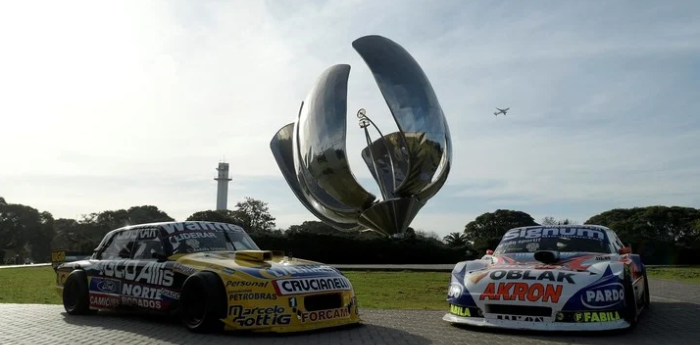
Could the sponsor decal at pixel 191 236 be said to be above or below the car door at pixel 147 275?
above

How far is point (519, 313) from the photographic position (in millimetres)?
7258

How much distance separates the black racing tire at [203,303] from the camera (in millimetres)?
7250

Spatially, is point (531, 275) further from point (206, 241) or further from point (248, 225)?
point (248, 225)

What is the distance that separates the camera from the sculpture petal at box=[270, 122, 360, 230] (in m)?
42.1

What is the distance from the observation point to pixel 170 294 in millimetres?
8180

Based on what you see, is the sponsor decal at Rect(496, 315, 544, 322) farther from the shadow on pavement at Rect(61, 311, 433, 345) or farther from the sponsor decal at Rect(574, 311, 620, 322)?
the shadow on pavement at Rect(61, 311, 433, 345)

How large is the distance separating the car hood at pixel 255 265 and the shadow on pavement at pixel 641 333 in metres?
2.09

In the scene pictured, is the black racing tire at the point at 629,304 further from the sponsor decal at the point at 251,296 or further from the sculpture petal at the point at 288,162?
the sculpture petal at the point at 288,162

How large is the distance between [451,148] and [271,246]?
61.5 feet

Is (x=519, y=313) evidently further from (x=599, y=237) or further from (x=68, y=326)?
(x=68, y=326)

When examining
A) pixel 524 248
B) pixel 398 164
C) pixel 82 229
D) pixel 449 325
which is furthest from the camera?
pixel 82 229

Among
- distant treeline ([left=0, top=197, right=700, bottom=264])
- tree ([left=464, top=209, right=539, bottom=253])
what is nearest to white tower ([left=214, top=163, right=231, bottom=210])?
distant treeline ([left=0, top=197, right=700, bottom=264])

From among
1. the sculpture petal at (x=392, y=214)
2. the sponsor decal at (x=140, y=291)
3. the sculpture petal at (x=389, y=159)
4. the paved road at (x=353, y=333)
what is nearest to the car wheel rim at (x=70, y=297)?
the paved road at (x=353, y=333)

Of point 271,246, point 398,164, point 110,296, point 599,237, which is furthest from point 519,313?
point 271,246
